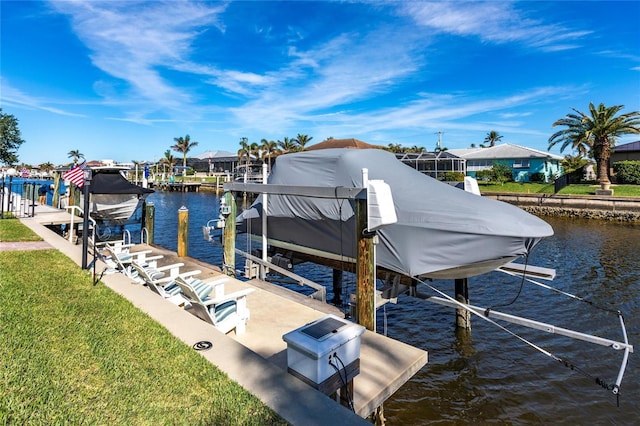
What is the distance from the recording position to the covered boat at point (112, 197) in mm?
15702

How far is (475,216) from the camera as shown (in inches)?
243

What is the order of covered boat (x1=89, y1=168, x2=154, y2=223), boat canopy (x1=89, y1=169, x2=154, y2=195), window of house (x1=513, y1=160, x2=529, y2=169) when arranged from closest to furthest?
boat canopy (x1=89, y1=169, x2=154, y2=195)
covered boat (x1=89, y1=168, x2=154, y2=223)
window of house (x1=513, y1=160, x2=529, y2=169)

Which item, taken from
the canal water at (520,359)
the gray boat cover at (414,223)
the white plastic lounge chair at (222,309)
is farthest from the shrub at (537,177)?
the white plastic lounge chair at (222,309)

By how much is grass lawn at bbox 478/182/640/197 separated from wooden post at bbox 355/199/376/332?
3525 centimetres

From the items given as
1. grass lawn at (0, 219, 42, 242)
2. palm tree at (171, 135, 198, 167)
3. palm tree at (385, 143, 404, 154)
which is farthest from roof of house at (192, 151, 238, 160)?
grass lawn at (0, 219, 42, 242)

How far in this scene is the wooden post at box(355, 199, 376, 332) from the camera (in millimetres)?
5820

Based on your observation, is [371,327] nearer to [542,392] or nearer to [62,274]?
[542,392]

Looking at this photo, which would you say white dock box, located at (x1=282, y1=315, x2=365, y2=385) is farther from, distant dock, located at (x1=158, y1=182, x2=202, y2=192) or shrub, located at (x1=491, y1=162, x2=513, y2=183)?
distant dock, located at (x1=158, y1=182, x2=202, y2=192)

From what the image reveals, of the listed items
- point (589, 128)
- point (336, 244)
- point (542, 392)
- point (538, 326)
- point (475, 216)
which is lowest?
point (542, 392)

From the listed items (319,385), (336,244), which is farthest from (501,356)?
(319,385)

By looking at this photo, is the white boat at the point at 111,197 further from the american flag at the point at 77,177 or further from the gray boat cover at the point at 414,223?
the gray boat cover at the point at 414,223

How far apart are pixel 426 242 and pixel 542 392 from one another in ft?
11.6

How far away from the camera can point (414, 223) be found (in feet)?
21.3

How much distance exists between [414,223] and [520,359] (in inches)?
162
